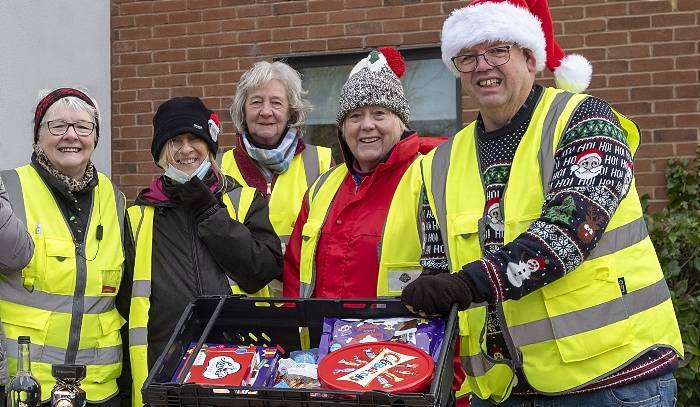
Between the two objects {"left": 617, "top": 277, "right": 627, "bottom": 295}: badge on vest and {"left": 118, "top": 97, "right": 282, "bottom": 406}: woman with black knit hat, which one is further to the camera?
{"left": 118, "top": 97, "right": 282, "bottom": 406}: woman with black knit hat

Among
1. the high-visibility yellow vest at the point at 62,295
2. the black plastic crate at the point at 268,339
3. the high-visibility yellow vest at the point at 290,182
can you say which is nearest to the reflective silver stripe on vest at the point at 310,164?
the high-visibility yellow vest at the point at 290,182

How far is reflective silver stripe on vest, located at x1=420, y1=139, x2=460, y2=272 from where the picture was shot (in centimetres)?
246

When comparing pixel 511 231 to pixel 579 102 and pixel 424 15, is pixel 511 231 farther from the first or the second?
pixel 424 15

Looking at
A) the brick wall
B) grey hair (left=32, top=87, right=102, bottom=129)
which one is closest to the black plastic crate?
grey hair (left=32, top=87, right=102, bottom=129)

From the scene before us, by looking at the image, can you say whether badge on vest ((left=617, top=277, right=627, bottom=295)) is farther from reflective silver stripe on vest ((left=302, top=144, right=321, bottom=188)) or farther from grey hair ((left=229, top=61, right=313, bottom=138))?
grey hair ((left=229, top=61, right=313, bottom=138))

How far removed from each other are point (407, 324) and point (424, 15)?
12.6ft

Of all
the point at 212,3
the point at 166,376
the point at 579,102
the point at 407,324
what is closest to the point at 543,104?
the point at 579,102

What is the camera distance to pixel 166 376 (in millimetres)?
2031

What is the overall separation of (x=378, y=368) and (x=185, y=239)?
156 centimetres

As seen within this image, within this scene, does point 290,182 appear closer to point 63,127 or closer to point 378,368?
point 63,127

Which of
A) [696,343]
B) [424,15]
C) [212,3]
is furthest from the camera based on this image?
[212,3]

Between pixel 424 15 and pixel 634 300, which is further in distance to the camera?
pixel 424 15

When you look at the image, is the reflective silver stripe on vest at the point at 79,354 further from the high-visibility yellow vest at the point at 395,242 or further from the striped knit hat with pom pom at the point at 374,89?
the striped knit hat with pom pom at the point at 374,89

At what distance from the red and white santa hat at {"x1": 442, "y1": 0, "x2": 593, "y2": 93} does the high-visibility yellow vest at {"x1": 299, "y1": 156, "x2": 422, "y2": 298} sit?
0.69m
